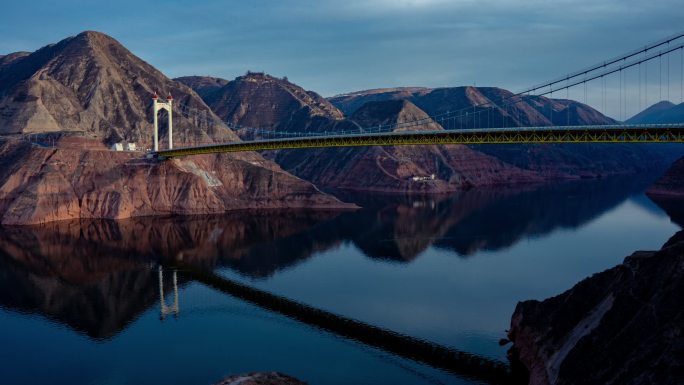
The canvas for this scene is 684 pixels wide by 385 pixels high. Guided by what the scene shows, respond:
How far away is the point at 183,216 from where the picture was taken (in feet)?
328

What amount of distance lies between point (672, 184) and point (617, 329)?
121635 millimetres

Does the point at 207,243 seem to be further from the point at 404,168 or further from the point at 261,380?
the point at 404,168

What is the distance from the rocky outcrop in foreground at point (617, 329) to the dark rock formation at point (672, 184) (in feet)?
353

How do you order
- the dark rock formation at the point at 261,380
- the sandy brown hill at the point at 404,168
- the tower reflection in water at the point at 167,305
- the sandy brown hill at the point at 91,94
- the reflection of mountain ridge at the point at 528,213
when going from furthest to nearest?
the sandy brown hill at the point at 404,168, the sandy brown hill at the point at 91,94, the reflection of mountain ridge at the point at 528,213, the tower reflection in water at the point at 167,305, the dark rock formation at the point at 261,380

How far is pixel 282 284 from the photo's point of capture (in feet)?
192

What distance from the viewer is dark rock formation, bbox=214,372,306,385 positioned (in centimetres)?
2986

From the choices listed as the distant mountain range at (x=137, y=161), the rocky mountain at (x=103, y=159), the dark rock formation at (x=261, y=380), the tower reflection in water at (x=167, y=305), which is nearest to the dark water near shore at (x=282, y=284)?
the tower reflection in water at (x=167, y=305)

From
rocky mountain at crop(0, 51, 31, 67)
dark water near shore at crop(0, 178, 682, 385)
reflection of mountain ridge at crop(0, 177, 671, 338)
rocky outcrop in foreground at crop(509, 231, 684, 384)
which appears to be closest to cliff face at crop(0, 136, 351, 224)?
reflection of mountain ridge at crop(0, 177, 671, 338)

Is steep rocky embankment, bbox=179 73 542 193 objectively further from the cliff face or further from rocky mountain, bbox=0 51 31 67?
rocky mountain, bbox=0 51 31 67

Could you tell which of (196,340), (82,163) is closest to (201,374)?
(196,340)

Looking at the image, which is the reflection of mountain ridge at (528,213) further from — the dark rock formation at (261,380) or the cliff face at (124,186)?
the dark rock formation at (261,380)

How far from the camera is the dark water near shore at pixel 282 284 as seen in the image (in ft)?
125

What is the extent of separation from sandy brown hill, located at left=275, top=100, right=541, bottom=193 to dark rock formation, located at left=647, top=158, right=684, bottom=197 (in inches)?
1717

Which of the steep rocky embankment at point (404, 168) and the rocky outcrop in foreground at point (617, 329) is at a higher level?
the steep rocky embankment at point (404, 168)
